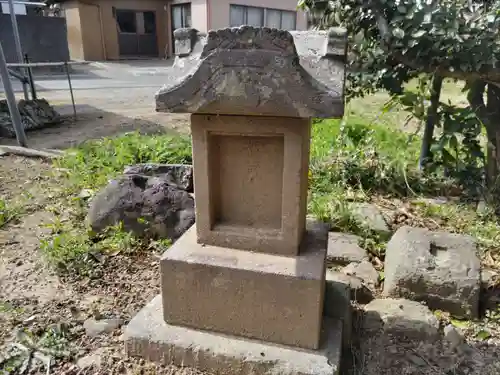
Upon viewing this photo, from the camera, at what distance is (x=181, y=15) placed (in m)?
18.2

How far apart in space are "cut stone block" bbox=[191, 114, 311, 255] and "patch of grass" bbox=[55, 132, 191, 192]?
2.69m

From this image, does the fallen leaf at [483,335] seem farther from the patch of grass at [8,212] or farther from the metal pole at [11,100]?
the metal pole at [11,100]

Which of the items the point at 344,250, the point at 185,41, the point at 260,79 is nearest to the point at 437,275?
the point at 344,250

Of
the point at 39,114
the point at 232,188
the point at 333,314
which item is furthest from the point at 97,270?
the point at 39,114

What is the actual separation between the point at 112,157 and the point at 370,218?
3106mm

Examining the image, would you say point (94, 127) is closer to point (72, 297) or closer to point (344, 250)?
point (72, 297)

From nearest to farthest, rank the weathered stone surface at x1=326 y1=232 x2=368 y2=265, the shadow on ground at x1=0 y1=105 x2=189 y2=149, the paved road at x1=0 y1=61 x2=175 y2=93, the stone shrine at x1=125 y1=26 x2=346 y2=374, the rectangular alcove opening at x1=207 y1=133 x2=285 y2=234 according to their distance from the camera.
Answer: the stone shrine at x1=125 y1=26 x2=346 y2=374 < the rectangular alcove opening at x1=207 y1=133 x2=285 y2=234 < the weathered stone surface at x1=326 y1=232 x2=368 y2=265 < the shadow on ground at x1=0 y1=105 x2=189 y2=149 < the paved road at x1=0 y1=61 x2=175 y2=93

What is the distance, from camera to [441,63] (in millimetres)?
3668

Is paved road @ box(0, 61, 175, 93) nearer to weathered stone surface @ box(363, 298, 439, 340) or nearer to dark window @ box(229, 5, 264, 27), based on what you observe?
dark window @ box(229, 5, 264, 27)

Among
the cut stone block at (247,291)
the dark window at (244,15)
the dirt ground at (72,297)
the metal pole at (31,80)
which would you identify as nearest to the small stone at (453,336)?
the cut stone block at (247,291)

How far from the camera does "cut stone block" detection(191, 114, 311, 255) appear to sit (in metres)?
1.91

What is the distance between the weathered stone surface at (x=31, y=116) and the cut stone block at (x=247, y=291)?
6.21 meters

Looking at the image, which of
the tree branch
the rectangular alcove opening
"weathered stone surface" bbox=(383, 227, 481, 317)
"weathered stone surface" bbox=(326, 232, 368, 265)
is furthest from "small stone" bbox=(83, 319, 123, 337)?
the tree branch

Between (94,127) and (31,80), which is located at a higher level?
(31,80)
